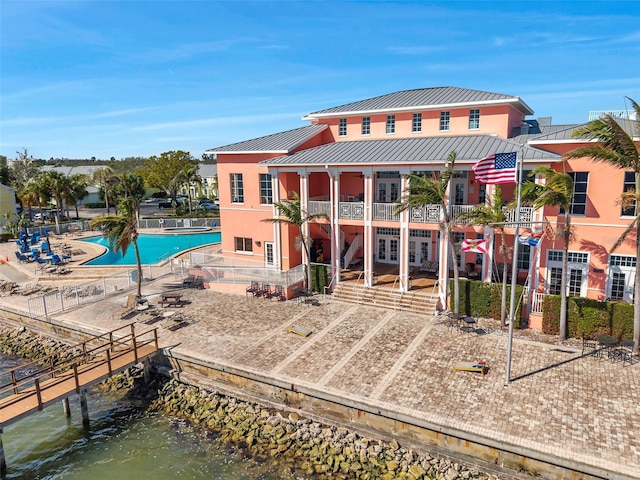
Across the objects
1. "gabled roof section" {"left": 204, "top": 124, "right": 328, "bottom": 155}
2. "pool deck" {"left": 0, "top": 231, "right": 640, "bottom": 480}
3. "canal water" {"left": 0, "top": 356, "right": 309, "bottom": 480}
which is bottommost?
"canal water" {"left": 0, "top": 356, "right": 309, "bottom": 480}

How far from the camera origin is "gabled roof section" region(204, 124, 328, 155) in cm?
2742

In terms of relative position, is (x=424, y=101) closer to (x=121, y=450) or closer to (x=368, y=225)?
(x=368, y=225)

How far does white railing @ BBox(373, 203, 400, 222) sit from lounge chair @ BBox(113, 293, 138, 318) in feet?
47.0

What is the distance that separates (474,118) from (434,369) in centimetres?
1639

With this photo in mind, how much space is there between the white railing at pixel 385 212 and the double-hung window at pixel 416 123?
6891 millimetres

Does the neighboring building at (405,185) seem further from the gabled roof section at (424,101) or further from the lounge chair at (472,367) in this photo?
the lounge chair at (472,367)

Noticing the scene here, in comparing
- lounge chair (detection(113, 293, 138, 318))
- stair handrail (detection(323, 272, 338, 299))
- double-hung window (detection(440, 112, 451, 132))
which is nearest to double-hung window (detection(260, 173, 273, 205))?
stair handrail (detection(323, 272, 338, 299))

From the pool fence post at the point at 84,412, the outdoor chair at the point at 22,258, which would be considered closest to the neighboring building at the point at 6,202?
the outdoor chair at the point at 22,258

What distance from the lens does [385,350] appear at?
18.1 metres

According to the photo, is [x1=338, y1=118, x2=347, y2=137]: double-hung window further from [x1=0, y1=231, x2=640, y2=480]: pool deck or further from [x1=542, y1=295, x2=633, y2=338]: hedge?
[x1=542, y1=295, x2=633, y2=338]: hedge

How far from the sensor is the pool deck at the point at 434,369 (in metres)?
12.5

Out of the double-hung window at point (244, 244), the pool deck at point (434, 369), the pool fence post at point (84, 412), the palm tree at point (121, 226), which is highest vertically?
the palm tree at point (121, 226)

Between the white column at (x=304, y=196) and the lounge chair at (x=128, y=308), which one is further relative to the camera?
the white column at (x=304, y=196)

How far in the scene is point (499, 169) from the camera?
15.3 meters
